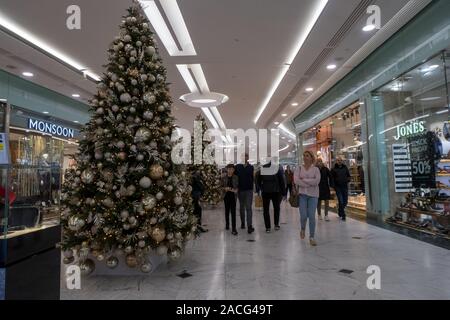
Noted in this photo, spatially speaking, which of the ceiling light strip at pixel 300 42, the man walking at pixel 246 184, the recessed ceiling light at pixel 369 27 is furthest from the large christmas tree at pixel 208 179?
the recessed ceiling light at pixel 369 27

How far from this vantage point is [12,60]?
6.68 metres

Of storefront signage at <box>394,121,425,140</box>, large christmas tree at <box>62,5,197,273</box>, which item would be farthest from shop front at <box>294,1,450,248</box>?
large christmas tree at <box>62,5,197,273</box>

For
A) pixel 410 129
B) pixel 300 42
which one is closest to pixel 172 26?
pixel 300 42

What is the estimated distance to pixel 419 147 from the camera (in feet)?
19.5

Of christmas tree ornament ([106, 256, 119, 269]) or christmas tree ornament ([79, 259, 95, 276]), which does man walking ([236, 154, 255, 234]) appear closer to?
christmas tree ornament ([106, 256, 119, 269])

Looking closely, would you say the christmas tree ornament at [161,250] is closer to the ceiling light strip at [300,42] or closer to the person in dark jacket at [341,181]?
the ceiling light strip at [300,42]

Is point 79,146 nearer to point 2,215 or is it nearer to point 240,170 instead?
point 2,215

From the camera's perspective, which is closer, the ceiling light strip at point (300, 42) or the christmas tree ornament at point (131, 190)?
the christmas tree ornament at point (131, 190)

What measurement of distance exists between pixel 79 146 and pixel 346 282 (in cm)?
337

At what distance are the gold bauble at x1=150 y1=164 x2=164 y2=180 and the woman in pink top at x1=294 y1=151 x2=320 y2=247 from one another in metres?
2.42

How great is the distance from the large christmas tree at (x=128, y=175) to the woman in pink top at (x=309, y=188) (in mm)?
2090

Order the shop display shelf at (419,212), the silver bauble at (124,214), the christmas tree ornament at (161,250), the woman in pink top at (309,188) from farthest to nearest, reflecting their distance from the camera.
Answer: the shop display shelf at (419,212), the woman in pink top at (309,188), the christmas tree ornament at (161,250), the silver bauble at (124,214)

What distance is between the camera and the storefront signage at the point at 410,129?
6051 mm
